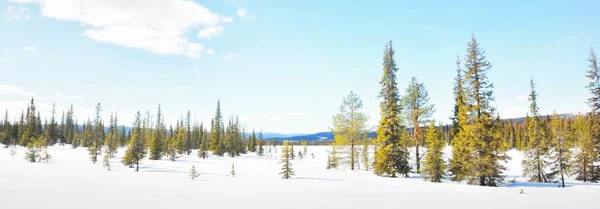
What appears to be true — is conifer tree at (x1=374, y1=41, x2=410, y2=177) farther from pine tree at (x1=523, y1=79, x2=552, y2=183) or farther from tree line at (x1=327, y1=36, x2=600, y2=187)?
pine tree at (x1=523, y1=79, x2=552, y2=183)

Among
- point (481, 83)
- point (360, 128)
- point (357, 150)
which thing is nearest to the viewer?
point (481, 83)

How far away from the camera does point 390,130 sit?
2948 centimetres

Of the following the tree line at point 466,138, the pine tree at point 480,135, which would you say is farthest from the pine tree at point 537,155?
the pine tree at point 480,135

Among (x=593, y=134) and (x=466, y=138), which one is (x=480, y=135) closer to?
(x=466, y=138)

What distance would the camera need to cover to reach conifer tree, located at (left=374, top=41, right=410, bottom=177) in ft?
94.6

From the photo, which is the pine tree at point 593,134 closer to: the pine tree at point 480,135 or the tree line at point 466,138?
the tree line at point 466,138

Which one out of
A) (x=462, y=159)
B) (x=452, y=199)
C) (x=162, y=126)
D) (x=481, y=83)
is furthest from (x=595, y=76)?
(x=162, y=126)

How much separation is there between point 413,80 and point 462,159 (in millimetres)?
10395

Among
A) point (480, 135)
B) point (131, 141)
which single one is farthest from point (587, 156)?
point (131, 141)

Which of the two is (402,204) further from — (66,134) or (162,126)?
(66,134)

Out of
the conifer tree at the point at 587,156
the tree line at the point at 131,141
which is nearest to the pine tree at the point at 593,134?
the conifer tree at the point at 587,156

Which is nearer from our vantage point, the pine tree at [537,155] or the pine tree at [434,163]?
the pine tree at [434,163]

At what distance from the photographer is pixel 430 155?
84.4 ft

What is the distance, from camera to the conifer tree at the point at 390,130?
94.6 feet
